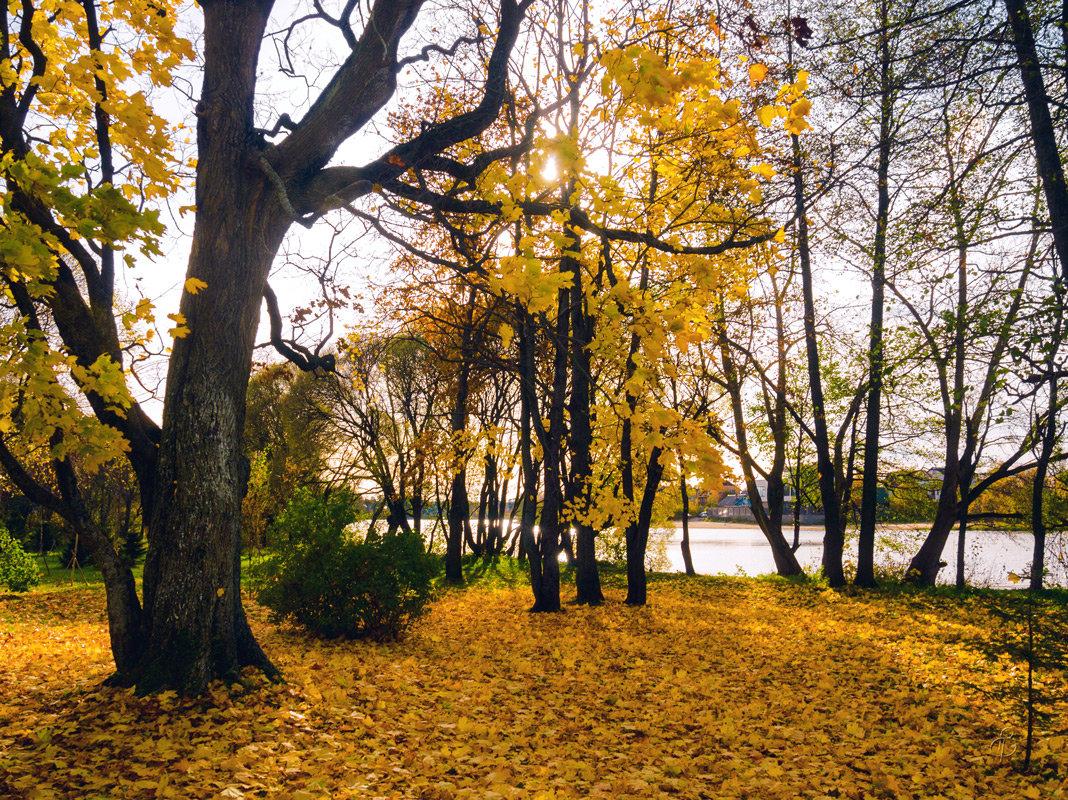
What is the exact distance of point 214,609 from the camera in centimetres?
426

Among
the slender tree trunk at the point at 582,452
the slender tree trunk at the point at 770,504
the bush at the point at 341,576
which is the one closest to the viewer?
the bush at the point at 341,576

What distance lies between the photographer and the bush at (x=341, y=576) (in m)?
7.09

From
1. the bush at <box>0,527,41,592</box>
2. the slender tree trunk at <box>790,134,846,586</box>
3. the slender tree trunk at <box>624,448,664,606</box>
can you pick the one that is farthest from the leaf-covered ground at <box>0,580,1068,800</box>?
the bush at <box>0,527,41,592</box>

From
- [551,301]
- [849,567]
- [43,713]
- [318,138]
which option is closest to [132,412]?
[43,713]

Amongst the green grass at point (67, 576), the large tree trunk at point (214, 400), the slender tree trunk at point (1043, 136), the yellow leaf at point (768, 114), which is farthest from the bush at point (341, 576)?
the green grass at point (67, 576)

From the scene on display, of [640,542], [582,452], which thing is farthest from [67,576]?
[640,542]

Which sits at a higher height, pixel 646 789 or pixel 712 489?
pixel 712 489

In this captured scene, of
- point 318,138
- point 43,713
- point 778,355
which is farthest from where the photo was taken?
point 778,355

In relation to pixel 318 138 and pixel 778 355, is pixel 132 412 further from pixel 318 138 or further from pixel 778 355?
pixel 778 355

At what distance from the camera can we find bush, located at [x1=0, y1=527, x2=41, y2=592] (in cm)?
1292

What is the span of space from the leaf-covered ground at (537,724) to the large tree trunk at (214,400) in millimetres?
413

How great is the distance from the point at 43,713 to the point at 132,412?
202cm

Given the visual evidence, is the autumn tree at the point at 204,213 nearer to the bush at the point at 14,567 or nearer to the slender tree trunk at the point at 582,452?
the slender tree trunk at the point at 582,452

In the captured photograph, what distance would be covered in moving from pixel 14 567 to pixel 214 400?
1302 cm
